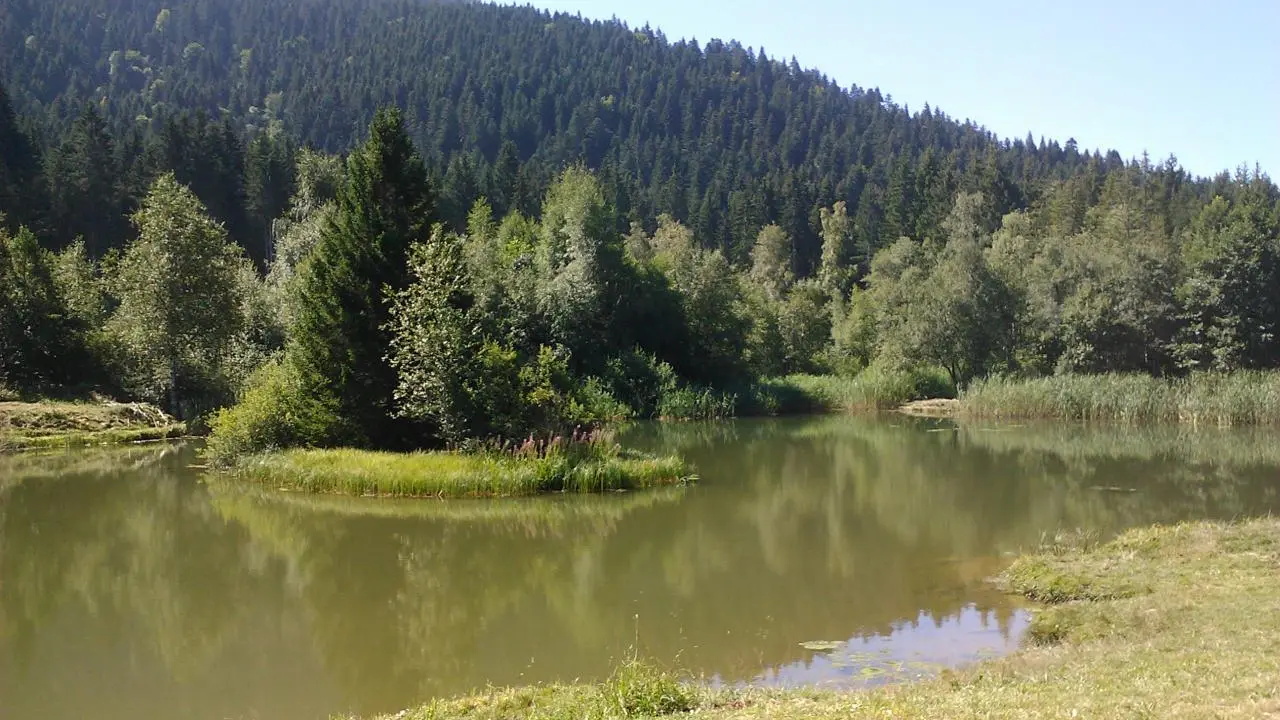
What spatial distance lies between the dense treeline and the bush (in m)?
0.08

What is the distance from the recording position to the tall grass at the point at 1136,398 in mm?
39250

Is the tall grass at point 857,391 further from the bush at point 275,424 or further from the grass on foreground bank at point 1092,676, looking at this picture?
the grass on foreground bank at point 1092,676

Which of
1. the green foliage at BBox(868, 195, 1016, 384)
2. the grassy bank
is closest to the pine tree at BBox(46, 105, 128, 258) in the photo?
the grassy bank

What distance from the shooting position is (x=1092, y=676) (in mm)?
8117

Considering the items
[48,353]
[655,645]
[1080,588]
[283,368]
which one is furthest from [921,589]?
[48,353]

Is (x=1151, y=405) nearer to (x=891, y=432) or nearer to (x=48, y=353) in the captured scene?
(x=891, y=432)

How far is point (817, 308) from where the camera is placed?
72062mm

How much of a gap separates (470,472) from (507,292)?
22928mm

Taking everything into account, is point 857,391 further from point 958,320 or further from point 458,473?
point 458,473

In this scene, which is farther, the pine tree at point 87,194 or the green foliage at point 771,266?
the green foliage at point 771,266

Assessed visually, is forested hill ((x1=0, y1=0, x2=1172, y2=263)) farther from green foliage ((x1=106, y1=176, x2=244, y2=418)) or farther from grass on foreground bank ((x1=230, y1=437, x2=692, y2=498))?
grass on foreground bank ((x1=230, y1=437, x2=692, y2=498))

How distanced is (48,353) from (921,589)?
37.2 metres

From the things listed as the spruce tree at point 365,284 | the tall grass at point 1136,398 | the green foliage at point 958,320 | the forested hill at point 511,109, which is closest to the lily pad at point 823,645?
Result: the spruce tree at point 365,284

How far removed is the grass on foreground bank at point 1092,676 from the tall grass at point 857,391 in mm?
37572
